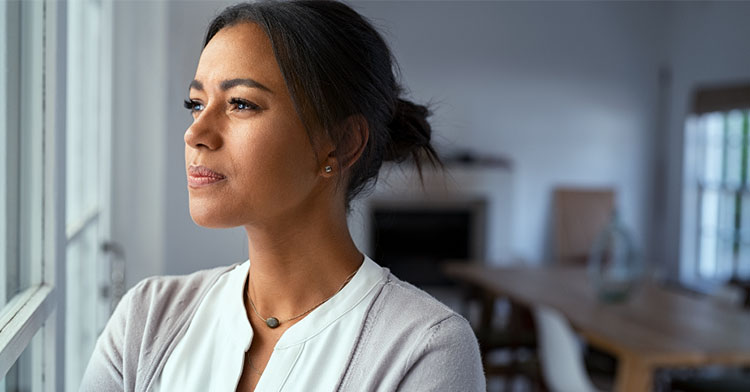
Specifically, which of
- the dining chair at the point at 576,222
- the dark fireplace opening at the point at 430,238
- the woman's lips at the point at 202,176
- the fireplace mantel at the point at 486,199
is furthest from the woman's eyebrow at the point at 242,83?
the dining chair at the point at 576,222

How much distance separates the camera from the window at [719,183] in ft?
20.0

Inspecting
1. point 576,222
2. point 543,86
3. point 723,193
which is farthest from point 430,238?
point 723,193

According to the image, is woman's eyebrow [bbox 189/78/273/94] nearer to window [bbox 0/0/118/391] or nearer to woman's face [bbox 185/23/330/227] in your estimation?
woman's face [bbox 185/23/330/227]

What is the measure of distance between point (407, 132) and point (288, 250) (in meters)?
0.26

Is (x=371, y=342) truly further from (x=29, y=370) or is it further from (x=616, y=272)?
(x=616, y=272)

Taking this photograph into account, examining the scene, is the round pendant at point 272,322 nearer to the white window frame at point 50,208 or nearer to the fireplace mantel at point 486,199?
the white window frame at point 50,208

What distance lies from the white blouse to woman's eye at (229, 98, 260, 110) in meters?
0.27

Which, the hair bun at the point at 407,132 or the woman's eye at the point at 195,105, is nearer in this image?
the woman's eye at the point at 195,105

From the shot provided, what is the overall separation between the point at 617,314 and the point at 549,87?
4036mm

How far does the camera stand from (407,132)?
1.14 metres

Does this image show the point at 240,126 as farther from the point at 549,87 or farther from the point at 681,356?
the point at 549,87

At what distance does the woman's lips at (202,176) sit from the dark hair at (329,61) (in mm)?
129

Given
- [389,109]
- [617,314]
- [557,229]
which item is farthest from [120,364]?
[557,229]

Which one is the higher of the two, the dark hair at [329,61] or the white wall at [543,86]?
the white wall at [543,86]
